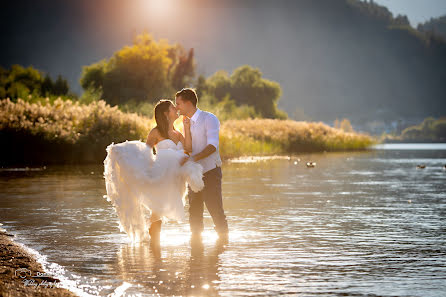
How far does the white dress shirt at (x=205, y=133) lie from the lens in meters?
9.27

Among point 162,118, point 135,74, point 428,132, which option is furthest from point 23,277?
point 428,132

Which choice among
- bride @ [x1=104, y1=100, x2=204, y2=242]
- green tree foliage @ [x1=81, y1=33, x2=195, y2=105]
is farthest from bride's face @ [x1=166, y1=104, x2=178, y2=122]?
green tree foliage @ [x1=81, y1=33, x2=195, y2=105]

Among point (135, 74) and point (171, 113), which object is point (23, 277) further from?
point (135, 74)

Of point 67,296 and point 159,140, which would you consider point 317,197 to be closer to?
point 159,140

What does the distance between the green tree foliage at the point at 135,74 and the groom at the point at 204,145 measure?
169 feet

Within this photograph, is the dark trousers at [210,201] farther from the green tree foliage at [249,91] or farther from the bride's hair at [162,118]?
the green tree foliage at [249,91]

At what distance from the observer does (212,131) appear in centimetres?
926

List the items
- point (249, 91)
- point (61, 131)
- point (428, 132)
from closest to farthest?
point (61, 131)
point (249, 91)
point (428, 132)

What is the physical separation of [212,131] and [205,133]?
0.17 metres

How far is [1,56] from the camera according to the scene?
18975 cm

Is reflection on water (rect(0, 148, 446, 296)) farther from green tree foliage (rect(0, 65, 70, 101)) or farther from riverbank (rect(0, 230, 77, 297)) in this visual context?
green tree foliage (rect(0, 65, 70, 101))

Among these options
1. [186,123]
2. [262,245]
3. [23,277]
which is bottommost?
[262,245]

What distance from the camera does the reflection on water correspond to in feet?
23.4

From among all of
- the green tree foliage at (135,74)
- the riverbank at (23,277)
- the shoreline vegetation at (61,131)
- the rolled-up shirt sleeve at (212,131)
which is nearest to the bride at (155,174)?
the rolled-up shirt sleeve at (212,131)
